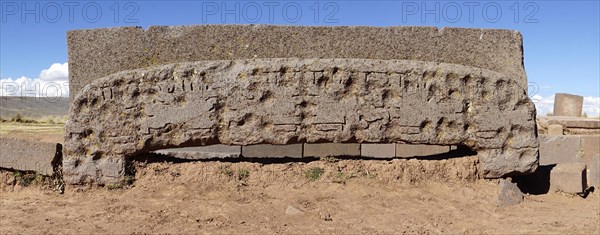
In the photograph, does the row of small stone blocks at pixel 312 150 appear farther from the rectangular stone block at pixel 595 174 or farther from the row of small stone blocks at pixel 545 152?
the rectangular stone block at pixel 595 174

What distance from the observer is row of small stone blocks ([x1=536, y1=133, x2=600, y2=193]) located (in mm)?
6016

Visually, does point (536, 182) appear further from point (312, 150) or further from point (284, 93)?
point (284, 93)

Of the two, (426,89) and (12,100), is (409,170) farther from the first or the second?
(12,100)

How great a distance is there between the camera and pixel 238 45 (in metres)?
5.44

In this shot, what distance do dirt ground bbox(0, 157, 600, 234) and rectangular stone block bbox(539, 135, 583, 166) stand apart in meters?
1.98

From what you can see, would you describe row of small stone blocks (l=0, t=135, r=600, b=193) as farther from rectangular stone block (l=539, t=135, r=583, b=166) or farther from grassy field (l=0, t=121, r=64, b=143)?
grassy field (l=0, t=121, r=64, b=143)

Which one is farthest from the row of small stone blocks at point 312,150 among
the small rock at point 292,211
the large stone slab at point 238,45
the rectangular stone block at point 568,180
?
the small rock at point 292,211

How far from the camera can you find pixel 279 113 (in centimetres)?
516

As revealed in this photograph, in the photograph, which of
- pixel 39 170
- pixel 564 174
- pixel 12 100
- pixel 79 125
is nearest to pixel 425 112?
pixel 564 174

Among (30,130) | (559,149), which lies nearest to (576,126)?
(559,149)

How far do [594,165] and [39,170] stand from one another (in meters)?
6.69

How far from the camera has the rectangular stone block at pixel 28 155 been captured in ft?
17.7

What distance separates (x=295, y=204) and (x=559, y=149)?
4.97 meters

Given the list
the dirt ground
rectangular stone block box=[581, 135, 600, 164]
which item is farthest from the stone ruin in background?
rectangular stone block box=[581, 135, 600, 164]
